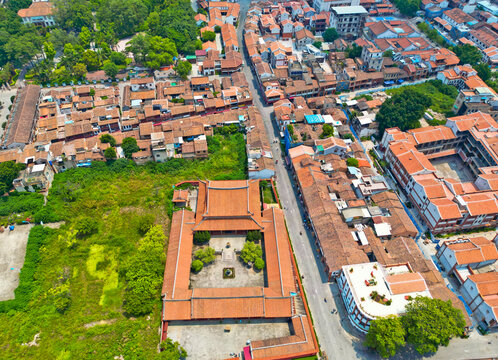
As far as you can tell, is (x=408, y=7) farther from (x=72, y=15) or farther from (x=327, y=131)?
(x=72, y=15)

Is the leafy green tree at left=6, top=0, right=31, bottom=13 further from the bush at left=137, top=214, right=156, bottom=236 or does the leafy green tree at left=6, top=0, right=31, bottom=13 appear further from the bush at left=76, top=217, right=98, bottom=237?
the bush at left=137, top=214, right=156, bottom=236

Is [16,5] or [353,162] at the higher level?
[16,5]

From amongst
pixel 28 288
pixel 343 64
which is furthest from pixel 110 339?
pixel 343 64

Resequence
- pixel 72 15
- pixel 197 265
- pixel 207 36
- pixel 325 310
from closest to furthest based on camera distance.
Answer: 1. pixel 325 310
2. pixel 197 265
3. pixel 207 36
4. pixel 72 15

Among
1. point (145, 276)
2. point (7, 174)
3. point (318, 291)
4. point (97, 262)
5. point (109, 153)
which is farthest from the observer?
point (109, 153)

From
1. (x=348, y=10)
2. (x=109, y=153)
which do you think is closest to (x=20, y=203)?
(x=109, y=153)

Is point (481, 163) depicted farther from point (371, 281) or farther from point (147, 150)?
point (147, 150)

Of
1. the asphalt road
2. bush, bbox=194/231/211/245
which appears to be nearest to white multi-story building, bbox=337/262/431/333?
the asphalt road

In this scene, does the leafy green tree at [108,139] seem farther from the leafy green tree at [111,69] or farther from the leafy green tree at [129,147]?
the leafy green tree at [111,69]
